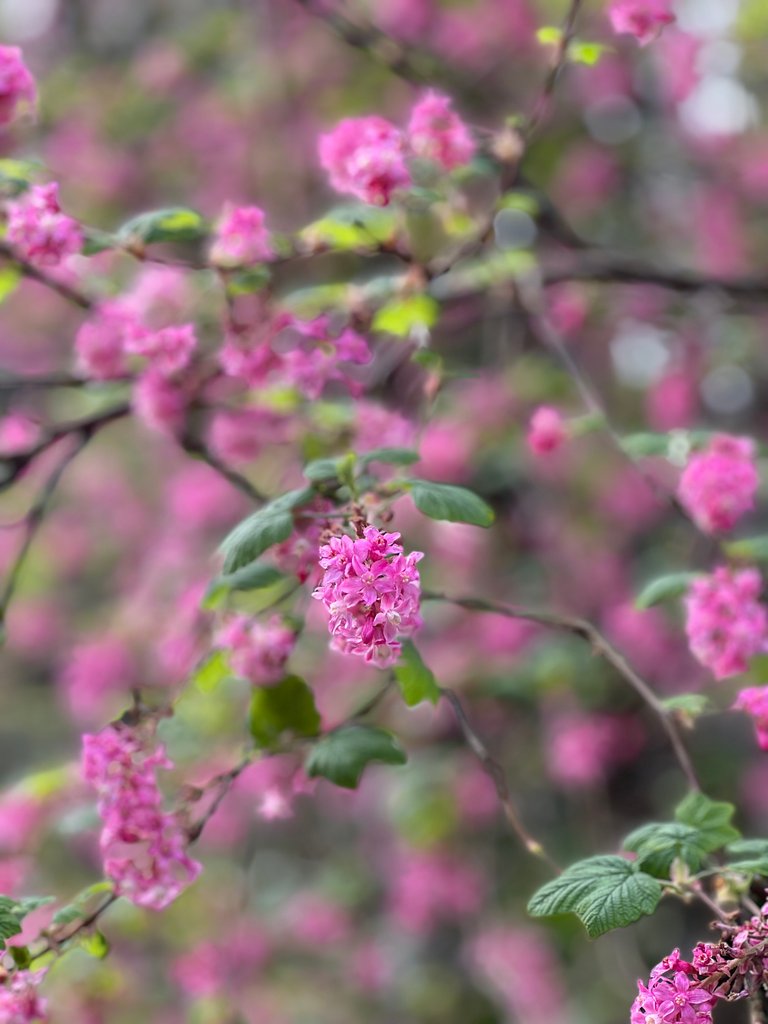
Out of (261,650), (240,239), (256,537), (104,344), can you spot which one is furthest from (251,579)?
(104,344)

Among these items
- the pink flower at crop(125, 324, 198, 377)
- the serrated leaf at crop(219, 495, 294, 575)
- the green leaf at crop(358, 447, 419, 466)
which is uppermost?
the green leaf at crop(358, 447, 419, 466)

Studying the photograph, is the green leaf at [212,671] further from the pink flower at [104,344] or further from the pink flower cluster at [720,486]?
the pink flower cluster at [720,486]

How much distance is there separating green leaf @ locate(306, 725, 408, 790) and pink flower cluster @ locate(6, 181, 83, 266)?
664 millimetres

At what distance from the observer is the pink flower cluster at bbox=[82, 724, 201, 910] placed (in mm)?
1133

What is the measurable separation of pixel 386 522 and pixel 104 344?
75 centimetres

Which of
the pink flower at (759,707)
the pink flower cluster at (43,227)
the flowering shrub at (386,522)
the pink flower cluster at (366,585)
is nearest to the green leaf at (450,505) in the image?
the flowering shrub at (386,522)

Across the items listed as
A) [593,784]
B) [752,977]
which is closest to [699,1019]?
[752,977]

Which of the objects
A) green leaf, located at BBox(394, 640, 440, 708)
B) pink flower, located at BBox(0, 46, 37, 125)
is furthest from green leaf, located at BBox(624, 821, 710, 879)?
pink flower, located at BBox(0, 46, 37, 125)

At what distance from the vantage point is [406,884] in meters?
2.66

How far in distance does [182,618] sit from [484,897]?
1028 mm

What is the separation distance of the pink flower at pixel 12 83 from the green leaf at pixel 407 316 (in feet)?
1.77

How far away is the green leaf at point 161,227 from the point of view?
1.33 meters

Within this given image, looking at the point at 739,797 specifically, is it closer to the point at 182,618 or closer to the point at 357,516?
the point at 182,618

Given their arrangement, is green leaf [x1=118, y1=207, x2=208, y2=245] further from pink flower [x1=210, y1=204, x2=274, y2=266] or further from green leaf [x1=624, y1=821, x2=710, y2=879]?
green leaf [x1=624, y1=821, x2=710, y2=879]
